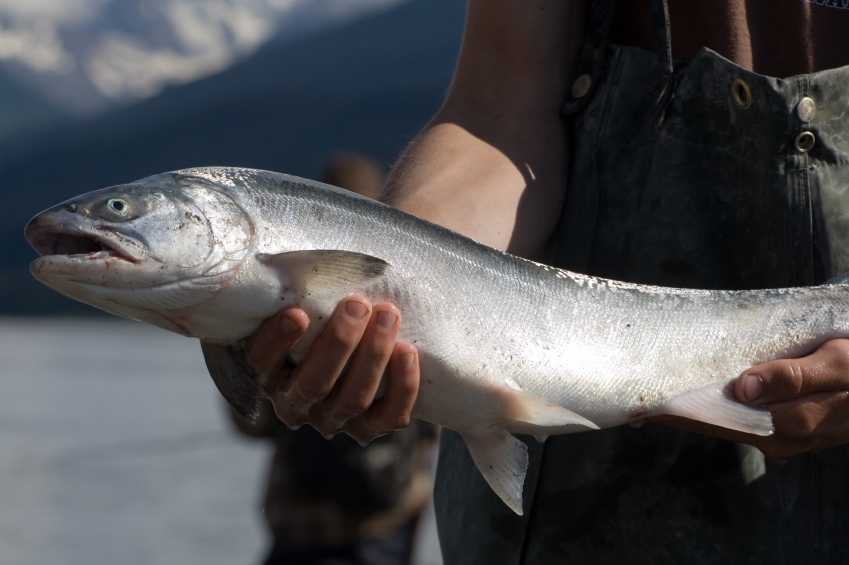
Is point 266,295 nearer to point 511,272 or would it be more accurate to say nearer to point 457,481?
point 511,272

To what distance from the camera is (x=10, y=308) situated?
422ft

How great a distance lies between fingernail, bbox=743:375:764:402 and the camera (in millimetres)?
2570

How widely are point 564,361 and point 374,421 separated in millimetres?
570

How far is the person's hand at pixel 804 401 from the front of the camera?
248cm

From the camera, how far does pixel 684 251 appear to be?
284cm

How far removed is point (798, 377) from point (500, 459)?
0.85m

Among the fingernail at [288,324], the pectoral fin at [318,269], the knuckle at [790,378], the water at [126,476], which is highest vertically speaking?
the pectoral fin at [318,269]

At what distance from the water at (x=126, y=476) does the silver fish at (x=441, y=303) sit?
4362 millimetres

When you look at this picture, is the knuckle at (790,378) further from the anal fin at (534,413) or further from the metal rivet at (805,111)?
the metal rivet at (805,111)

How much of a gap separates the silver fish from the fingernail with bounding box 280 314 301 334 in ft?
0.17

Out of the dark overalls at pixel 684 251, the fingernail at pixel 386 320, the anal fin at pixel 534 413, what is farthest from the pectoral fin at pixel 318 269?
the dark overalls at pixel 684 251

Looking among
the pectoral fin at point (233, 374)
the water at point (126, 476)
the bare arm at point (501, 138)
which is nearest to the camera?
the pectoral fin at point (233, 374)

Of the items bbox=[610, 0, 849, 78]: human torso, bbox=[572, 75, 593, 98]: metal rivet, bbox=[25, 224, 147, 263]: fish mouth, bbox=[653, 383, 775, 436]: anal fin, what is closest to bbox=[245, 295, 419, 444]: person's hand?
bbox=[25, 224, 147, 263]: fish mouth

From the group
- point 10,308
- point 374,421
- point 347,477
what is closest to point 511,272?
point 374,421
